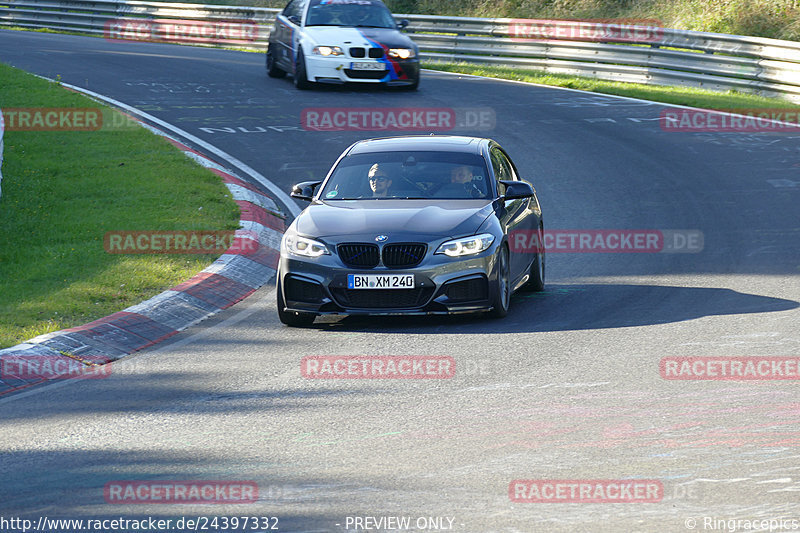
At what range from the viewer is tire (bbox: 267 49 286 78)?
26.2 meters

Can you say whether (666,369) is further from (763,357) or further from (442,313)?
(442,313)

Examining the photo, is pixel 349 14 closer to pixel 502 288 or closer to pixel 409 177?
pixel 409 177

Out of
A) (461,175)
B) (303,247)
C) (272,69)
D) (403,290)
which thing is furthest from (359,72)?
(403,290)

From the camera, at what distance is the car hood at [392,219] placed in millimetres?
10008

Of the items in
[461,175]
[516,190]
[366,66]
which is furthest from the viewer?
[366,66]

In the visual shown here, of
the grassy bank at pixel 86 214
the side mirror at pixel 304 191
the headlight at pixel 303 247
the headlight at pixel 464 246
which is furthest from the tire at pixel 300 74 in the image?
the headlight at pixel 464 246

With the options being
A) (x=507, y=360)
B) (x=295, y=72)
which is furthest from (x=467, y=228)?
(x=295, y=72)

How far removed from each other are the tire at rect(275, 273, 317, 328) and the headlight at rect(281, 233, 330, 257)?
0.31 meters

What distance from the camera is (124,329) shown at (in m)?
9.68

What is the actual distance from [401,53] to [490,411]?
57.0ft

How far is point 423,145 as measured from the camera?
37.9 ft

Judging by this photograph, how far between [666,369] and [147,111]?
15581 millimetres

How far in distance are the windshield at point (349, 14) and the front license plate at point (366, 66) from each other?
140 cm

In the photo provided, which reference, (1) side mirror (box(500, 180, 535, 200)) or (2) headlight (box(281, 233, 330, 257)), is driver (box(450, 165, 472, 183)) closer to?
(1) side mirror (box(500, 180, 535, 200))
